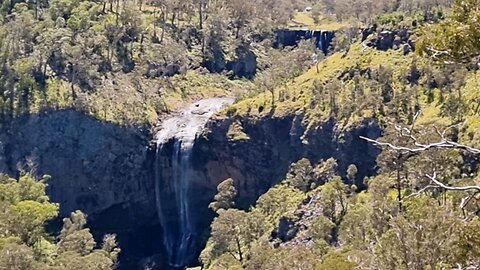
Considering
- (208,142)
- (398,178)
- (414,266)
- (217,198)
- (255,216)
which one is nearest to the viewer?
(414,266)

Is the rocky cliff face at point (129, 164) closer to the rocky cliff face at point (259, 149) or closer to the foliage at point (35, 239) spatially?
the rocky cliff face at point (259, 149)

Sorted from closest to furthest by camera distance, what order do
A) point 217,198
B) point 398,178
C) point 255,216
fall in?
point 398,178 < point 255,216 < point 217,198

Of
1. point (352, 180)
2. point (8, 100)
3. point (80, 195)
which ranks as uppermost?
point (8, 100)

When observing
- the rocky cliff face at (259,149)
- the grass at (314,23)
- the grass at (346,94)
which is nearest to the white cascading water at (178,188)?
the rocky cliff face at (259,149)

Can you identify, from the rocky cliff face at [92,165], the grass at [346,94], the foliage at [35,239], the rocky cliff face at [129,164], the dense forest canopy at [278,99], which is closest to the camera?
the dense forest canopy at [278,99]

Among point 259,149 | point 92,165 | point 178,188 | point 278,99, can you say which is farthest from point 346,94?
point 92,165

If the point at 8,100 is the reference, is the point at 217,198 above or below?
below

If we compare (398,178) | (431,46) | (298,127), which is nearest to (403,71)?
(298,127)

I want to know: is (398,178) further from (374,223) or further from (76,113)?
(76,113)
